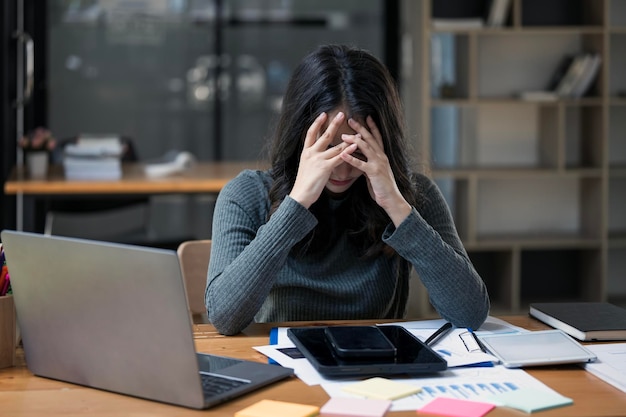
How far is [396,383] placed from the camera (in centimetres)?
139

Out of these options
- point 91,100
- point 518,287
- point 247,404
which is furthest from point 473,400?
point 91,100

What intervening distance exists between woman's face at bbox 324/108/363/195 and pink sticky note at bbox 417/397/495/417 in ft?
2.17

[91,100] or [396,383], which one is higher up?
[91,100]

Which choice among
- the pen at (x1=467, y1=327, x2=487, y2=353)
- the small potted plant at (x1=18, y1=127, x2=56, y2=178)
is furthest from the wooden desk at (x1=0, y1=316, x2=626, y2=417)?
the small potted plant at (x1=18, y1=127, x2=56, y2=178)

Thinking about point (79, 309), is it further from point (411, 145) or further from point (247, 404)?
point (411, 145)

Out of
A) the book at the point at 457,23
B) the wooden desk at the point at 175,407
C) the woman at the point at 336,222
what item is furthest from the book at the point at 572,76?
the wooden desk at the point at 175,407

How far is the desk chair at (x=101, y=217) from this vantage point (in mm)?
4898

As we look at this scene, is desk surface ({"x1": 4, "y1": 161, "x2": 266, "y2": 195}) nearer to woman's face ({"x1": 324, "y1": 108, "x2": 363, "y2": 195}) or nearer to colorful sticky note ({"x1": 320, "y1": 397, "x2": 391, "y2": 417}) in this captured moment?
woman's face ({"x1": 324, "y1": 108, "x2": 363, "y2": 195})

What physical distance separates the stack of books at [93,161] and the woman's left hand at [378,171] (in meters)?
2.48

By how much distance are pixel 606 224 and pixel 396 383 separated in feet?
11.7

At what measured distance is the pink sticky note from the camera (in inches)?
49.8

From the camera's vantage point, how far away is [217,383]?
138 cm

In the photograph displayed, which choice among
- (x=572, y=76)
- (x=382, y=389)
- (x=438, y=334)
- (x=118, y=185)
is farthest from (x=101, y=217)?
(x=382, y=389)

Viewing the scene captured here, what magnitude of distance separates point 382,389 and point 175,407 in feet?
0.95
